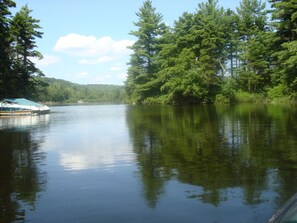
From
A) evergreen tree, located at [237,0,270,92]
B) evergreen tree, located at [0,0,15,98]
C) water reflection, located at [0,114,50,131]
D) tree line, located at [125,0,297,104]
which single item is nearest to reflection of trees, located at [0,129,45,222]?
water reflection, located at [0,114,50,131]

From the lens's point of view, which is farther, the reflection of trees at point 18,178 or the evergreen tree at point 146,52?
the evergreen tree at point 146,52

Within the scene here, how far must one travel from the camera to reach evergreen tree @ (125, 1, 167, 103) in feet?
239

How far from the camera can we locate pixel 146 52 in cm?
7400

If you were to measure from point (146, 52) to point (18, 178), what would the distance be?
219ft

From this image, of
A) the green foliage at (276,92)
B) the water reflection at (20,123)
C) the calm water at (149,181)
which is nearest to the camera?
the calm water at (149,181)

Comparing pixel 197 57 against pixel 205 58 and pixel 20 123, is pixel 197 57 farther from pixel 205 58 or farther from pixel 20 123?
pixel 20 123

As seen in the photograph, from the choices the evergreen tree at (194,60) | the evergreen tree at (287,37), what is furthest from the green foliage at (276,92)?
the evergreen tree at (287,37)

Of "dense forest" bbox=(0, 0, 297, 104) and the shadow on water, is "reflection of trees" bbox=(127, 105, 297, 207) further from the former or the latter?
"dense forest" bbox=(0, 0, 297, 104)

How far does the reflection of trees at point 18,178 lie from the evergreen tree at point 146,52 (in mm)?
58903

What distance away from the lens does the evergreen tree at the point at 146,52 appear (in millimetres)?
72938

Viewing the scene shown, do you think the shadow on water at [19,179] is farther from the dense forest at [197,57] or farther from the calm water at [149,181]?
the dense forest at [197,57]

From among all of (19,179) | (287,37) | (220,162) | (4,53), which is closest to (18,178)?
(19,179)

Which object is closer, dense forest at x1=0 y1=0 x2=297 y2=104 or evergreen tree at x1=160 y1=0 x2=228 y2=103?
dense forest at x1=0 y1=0 x2=297 y2=104

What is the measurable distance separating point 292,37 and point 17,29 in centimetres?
3809
